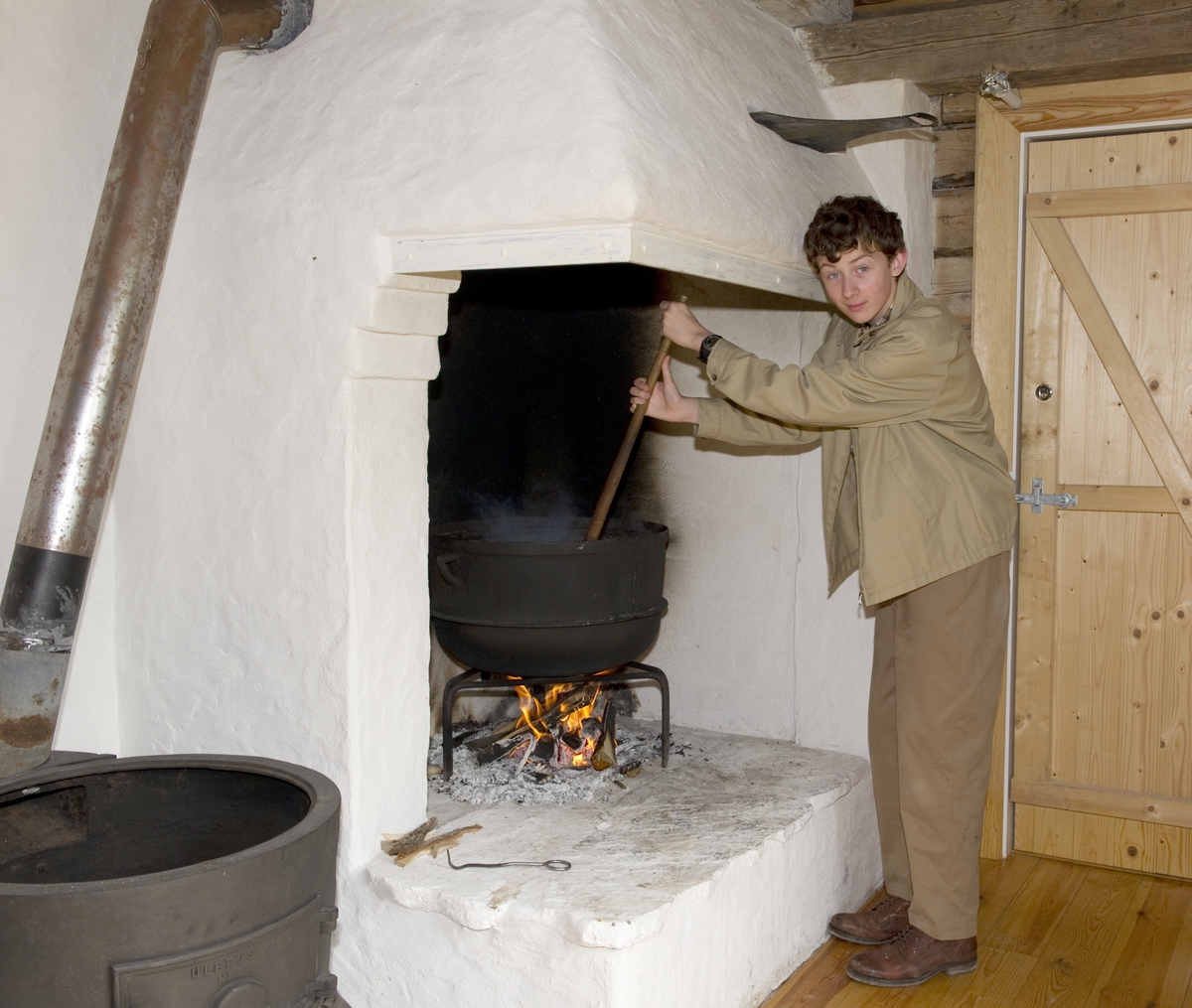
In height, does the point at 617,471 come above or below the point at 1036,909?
above

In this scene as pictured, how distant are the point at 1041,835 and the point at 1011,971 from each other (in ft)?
2.73

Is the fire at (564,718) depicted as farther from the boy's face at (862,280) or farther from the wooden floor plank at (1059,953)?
the boy's face at (862,280)

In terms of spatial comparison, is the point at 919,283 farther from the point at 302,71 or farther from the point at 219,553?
the point at 219,553

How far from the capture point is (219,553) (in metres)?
2.71

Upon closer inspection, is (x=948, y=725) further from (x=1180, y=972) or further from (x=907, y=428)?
(x=1180, y=972)

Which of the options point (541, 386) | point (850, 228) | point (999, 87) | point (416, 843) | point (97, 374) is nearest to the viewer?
point (97, 374)

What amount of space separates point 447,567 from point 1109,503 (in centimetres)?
195

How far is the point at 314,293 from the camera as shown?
2.56 meters

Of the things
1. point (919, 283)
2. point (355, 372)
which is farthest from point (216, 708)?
point (919, 283)

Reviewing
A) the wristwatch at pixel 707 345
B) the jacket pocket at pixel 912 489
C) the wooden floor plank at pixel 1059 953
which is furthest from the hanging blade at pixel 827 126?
the wooden floor plank at pixel 1059 953

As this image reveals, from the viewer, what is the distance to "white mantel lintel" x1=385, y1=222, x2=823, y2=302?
2330mm

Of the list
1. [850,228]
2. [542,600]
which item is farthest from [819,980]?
[850,228]

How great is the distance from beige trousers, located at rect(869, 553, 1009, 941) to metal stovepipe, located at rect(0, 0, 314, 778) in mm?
1875

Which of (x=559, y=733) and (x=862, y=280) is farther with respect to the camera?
(x=559, y=733)
